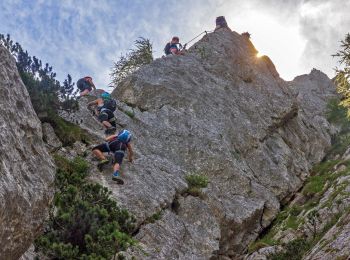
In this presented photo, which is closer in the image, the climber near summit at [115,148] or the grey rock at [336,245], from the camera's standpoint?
the grey rock at [336,245]

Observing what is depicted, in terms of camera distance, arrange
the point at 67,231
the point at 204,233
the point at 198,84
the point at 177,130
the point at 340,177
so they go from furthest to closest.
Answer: the point at 198,84
the point at 177,130
the point at 340,177
the point at 204,233
the point at 67,231

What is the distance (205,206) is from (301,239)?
432 centimetres

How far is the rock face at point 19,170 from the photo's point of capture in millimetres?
10328

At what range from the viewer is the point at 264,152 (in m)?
26.0

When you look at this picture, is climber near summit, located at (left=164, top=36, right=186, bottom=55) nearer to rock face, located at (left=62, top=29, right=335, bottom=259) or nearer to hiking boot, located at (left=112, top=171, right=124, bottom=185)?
rock face, located at (left=62, top=29, right=335, bottom=259)

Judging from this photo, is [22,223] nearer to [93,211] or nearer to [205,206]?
[93,211]

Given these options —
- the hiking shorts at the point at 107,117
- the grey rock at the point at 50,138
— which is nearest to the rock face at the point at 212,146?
the hiking shorts at the point at 107,117

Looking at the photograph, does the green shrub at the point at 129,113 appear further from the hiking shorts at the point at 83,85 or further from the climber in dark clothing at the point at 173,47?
the climber in dark clothing at the point at 173,47

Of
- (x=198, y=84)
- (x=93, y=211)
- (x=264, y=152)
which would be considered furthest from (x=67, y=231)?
(x=198, y=84)

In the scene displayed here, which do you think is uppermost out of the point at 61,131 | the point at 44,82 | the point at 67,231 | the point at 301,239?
the point at 44,82

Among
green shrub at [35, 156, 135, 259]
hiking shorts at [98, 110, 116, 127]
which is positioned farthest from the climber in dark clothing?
green shrub at [35, 156, 135, 259]

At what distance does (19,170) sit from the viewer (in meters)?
11.4

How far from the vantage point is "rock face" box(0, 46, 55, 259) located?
1033 centimetres

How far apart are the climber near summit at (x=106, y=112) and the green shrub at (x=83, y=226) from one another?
6315mm
